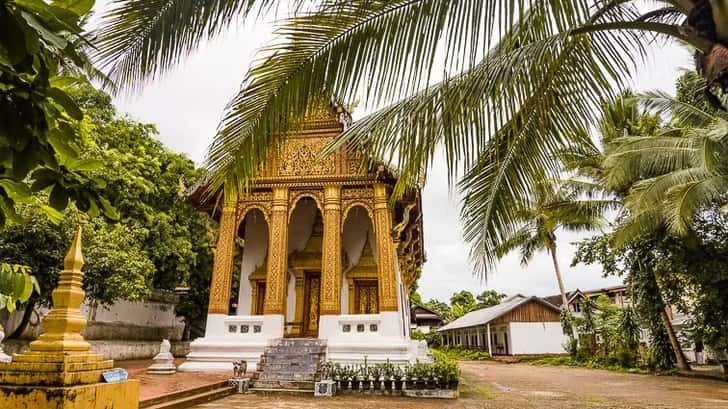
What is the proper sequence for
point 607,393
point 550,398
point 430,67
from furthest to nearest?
point 607,393
point 550,398
point 430,67

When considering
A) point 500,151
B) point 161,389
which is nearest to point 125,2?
point 500,151

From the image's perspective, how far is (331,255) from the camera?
36.9ft

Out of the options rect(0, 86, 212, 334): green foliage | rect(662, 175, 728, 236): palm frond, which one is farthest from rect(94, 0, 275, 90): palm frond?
rect(662, 175, 728, 236): palm frond

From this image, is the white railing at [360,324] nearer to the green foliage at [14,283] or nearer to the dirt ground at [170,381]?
the dirt ground at [170,381]

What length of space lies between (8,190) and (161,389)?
7.81m

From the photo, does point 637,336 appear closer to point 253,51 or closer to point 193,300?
point 193,300

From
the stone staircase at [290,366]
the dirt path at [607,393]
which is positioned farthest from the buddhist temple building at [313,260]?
the dirt path at [607,393]

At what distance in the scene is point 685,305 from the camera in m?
15.8

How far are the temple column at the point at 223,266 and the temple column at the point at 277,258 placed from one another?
923 mm

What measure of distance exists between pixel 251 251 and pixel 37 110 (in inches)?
508

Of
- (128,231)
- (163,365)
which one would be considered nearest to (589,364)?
(163,365)

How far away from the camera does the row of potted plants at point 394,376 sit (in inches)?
351

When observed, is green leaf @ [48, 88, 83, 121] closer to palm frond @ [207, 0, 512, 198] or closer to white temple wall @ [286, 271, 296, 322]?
palm frond @ [207, 0, 512, 198]

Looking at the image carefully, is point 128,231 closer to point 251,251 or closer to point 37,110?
point 251,251
